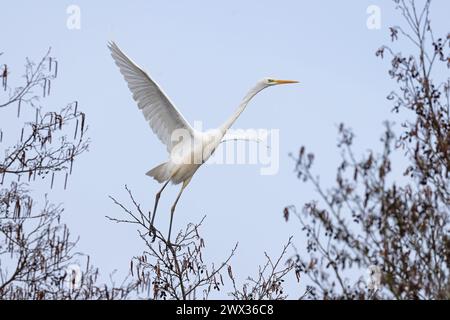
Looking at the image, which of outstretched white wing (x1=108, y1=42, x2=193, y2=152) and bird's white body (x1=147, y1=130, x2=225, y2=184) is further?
bird's white body (x1=147, y1=130, x2=225, y2=184)

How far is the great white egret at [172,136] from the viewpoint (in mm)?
7797

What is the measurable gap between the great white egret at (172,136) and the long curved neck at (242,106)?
1 centimetres

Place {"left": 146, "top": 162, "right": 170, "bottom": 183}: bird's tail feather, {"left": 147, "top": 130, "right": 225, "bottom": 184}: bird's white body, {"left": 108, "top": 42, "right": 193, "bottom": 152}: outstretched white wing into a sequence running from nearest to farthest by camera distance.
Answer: {"left": 108, "top": 42, "right": 193, "bottom": 152}: outstretched white wing < {"left": 147, "top": 130, "right": 225, "bottom": 184}: bird's white body < {"left": 146, "top": 162, "right": 170, "bottom": 183}: bird's tail feather

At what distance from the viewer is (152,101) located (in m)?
7.88

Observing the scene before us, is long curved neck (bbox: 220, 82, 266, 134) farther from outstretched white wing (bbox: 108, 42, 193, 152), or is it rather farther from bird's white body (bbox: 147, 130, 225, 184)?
outstretched white wing (bbox: 108, 42, 193, 152)

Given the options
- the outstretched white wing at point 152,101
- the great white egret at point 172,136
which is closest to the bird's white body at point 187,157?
the great white egret at point 172,136

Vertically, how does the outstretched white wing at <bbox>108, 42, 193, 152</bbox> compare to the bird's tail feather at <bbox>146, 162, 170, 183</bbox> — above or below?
above

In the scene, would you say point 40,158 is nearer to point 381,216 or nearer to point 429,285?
point 381,216

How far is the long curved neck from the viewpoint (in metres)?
8.18

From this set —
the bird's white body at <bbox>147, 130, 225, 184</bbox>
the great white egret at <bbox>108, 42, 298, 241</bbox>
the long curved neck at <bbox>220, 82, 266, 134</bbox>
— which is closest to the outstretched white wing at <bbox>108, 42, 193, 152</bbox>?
the great white egret at <bbox>108, 42, 298, 241</bbox>

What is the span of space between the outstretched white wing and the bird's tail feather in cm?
21

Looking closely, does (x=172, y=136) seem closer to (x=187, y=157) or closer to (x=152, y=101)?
(x=187, y=157)

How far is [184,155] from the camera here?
7914mm
